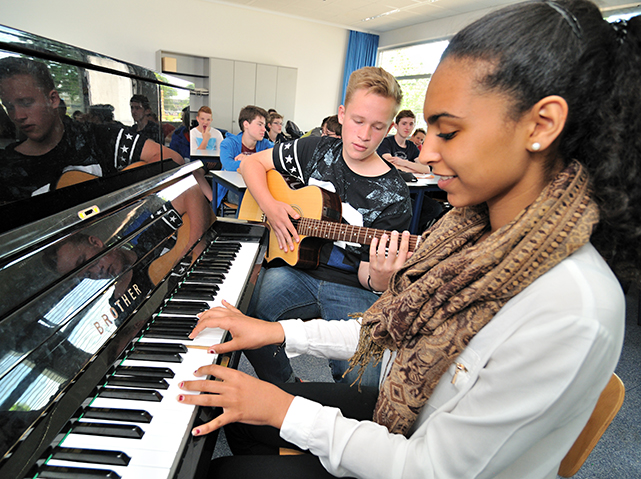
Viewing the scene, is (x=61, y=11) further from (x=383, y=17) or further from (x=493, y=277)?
(x=493, y=277)

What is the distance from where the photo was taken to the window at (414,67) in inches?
327

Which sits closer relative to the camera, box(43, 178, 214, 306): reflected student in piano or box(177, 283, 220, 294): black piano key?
box(43, 178, 214, 306): reflected student in piano

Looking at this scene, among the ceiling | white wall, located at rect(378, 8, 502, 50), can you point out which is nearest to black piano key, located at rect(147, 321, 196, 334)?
the ceiling

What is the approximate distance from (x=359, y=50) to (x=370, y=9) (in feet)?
5.64

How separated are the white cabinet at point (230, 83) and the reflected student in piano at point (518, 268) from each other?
751 cm

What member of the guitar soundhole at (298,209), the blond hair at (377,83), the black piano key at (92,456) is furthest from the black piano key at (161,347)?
the blond hair at (377,83)

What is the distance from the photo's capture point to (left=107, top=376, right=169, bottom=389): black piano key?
2.31 feet

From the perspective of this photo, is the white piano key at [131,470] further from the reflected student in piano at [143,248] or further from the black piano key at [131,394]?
the reflected student in piano at [143,248]

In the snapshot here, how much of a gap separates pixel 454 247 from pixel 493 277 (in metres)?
0.20

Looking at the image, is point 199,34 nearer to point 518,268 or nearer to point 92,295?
point 92,295

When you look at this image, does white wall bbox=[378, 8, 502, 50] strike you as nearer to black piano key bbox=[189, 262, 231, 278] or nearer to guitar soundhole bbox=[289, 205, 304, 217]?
guitar soundhole bbox=[289, 205, 304, 217]

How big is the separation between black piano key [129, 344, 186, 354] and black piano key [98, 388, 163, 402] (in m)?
0.12

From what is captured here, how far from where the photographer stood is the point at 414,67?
28.5ft

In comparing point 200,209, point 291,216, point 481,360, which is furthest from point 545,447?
point 291,216
